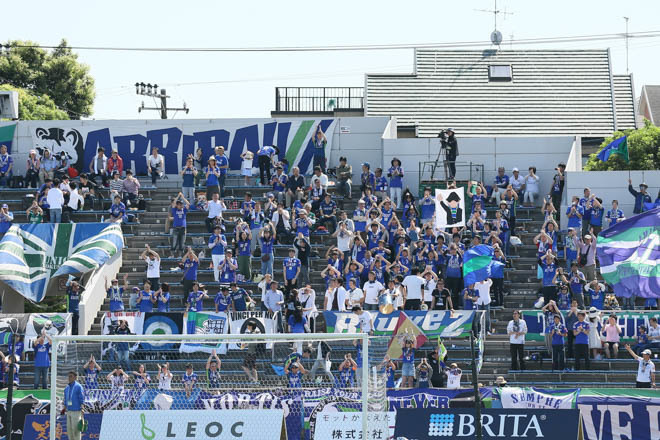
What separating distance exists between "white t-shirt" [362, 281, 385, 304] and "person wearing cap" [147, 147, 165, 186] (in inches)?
424

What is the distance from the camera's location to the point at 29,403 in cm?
2334

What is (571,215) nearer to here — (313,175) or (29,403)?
(313,175)

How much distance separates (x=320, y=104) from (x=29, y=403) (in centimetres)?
2998

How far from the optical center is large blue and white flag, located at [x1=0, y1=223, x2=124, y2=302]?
31.3 m

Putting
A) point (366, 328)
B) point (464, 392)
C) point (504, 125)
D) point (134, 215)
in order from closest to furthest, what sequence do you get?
point (464, 392), point (366, 328), point (134, 215), point (504, 125)

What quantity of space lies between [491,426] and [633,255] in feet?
25.6

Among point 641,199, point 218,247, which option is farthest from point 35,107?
point 641,199

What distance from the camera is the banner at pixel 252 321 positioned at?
90.4 ft

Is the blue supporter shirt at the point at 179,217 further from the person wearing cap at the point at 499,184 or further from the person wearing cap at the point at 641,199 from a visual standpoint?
the person wearing cap at the point at 641,199

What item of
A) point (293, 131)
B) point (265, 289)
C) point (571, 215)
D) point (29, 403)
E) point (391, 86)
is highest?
point (391, 86)

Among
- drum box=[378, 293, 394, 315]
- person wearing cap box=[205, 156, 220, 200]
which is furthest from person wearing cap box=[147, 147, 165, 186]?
drum box=[378, 293, 394, 315]

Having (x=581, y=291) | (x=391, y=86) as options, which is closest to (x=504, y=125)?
(x=391, y=86)

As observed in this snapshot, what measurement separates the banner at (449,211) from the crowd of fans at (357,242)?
0.97ft

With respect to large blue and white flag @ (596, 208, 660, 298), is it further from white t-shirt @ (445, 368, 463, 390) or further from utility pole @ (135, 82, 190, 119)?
utility pole @ (135, 82, 190, 119)
